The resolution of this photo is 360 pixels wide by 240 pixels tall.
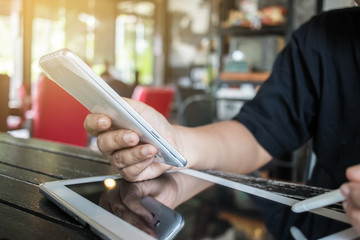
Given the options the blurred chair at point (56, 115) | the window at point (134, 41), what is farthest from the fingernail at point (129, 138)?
A: the window at point (134, 41)

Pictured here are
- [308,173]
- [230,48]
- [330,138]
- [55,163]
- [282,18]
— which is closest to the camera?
[55,163]

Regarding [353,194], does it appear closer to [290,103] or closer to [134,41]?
[290,103]

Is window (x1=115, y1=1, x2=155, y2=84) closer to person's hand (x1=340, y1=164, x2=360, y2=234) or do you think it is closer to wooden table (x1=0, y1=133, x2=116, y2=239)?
wooden table (x1=0, y1=133, x2=116, y2=239)

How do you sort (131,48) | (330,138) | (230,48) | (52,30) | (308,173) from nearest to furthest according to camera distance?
(330,138), (308,173), (230,48), (52,30), (131,48)

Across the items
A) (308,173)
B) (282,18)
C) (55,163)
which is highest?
(282,18)

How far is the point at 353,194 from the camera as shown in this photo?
11.9 inches

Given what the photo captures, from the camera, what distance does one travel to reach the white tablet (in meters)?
0.35

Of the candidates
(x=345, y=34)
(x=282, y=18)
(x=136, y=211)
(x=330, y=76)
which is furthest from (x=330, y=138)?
(x=282, y=18)

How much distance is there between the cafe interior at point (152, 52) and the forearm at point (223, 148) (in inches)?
11.7

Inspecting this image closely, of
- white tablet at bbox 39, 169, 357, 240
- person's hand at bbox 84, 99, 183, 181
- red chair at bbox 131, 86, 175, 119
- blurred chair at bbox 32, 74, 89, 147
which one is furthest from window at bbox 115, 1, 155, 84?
white tablet at bbox 39, 169, 357, 240

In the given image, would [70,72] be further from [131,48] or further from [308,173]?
[131,48]

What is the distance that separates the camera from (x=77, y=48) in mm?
7059

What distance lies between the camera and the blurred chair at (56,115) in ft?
7.39

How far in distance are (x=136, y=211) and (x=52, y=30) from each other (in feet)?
22.5
